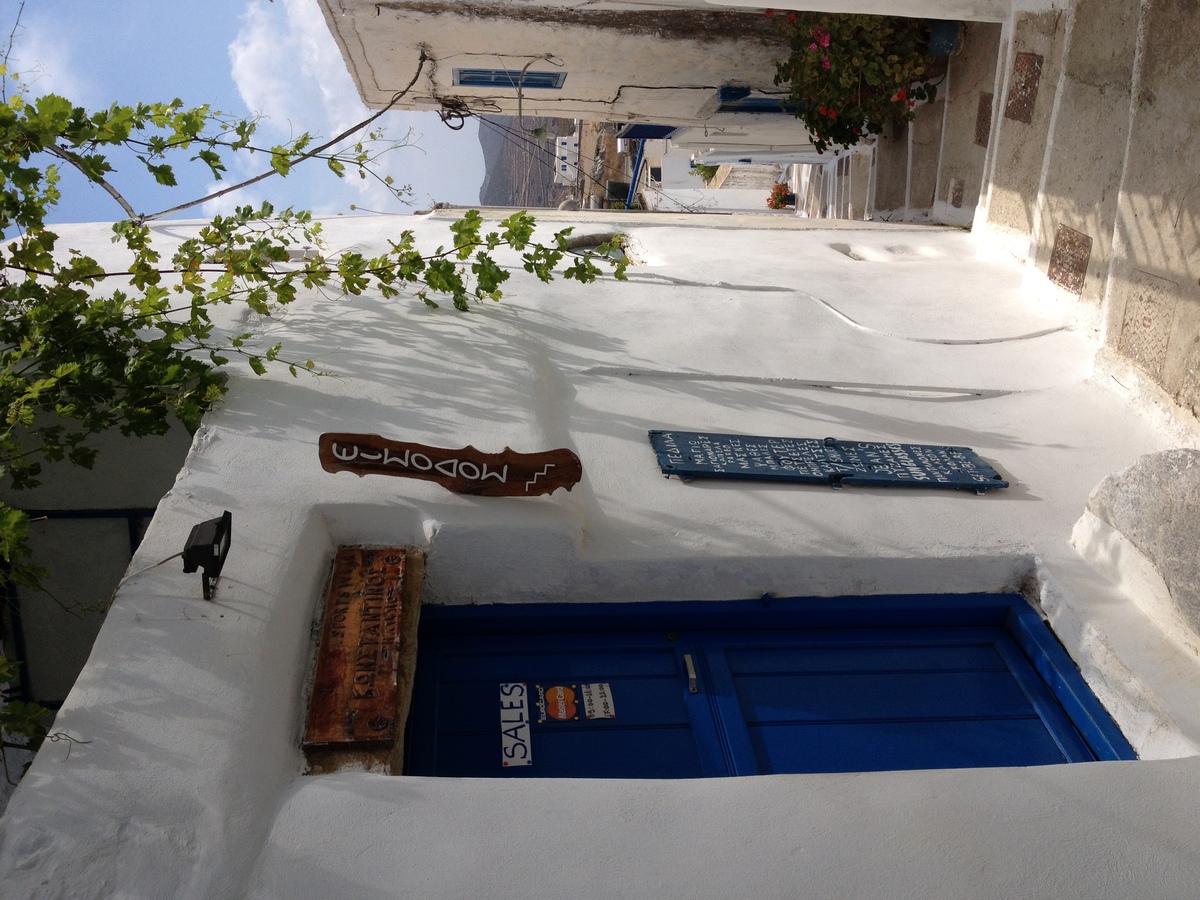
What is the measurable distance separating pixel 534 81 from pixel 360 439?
6.54 metres

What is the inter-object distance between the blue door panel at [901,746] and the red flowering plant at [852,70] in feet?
16.4

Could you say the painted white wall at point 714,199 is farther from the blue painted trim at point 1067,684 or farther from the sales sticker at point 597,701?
the sales sticker at point 597,701

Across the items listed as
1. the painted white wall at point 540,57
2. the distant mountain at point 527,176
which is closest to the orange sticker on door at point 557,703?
the painted white wall at point 540,57

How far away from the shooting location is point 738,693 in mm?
2809

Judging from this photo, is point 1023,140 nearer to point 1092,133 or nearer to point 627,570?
point 1092,133

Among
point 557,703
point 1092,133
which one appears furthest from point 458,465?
point 1092,133

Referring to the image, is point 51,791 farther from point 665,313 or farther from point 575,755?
point 665,313

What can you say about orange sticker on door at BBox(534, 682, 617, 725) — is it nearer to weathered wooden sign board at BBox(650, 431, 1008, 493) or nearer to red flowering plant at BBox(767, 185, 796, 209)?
weathered wooden sign board at BBox(650, 431, 1008, 493)

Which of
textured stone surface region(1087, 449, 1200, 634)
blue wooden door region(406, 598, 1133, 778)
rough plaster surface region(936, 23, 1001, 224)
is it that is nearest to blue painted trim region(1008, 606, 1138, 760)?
blue wooden door region(406, 598, 1133, 778)

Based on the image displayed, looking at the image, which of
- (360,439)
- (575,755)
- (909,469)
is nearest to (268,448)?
(360,439)

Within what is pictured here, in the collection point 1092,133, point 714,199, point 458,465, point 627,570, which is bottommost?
point 714,199

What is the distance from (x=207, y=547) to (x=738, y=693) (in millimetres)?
1434

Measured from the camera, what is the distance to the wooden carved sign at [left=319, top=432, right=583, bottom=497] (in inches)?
106

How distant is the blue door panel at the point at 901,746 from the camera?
102 inches
